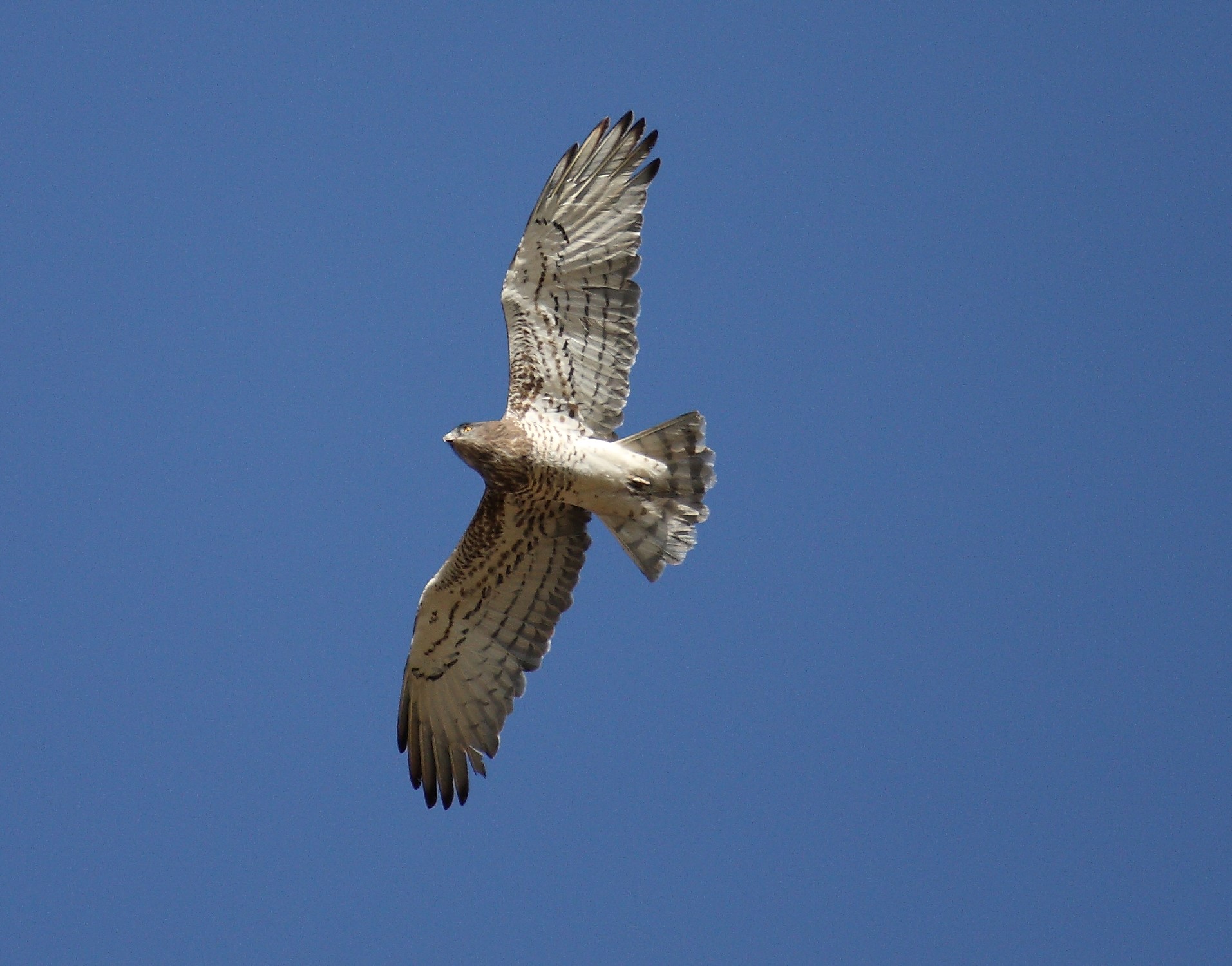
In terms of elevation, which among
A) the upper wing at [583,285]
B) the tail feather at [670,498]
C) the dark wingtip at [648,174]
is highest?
the dark wingtip at [648,174]

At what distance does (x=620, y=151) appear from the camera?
9500 millimetres

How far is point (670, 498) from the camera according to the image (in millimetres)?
9578

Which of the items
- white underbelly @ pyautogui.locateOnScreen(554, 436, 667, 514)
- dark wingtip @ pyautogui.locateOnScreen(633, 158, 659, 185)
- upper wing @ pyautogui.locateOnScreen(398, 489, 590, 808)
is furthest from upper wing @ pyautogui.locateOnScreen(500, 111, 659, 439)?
upper wing @ pyautogui.locateOnScreen(398, 489, 590, 808)

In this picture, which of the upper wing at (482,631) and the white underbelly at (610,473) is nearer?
the white underbelly at (610,473)

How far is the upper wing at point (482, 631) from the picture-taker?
975 centimetres

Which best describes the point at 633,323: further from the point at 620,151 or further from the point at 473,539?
the point at 473,539

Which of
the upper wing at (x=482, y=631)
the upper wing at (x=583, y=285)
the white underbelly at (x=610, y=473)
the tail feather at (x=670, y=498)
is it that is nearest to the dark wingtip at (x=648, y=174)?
the upper wing at (x=583, y=285)

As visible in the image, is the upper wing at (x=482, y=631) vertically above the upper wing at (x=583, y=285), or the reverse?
the upper wing at (x=583, y=285)

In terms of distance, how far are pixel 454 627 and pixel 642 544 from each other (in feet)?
4.18

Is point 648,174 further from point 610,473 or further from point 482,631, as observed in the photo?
point 482,631

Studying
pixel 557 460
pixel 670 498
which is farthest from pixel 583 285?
pixel 670 498

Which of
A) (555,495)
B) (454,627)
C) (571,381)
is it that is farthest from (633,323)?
(454,627)

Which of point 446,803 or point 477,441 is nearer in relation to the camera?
point 477,441

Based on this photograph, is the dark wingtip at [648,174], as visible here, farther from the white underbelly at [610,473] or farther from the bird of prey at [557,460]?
the white underbelly at [610,473]
